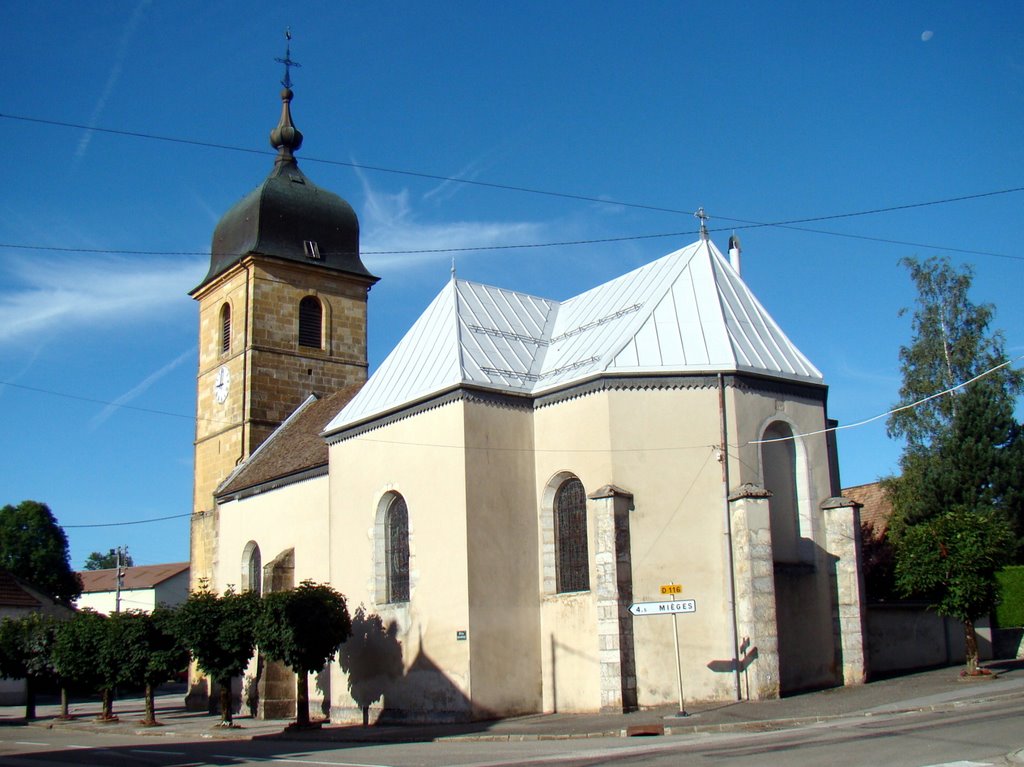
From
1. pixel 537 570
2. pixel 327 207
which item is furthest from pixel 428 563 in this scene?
pixel 327 207

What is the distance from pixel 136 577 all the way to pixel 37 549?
25374mm

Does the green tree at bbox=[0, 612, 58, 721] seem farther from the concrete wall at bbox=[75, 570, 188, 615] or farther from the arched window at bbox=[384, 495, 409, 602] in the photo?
the concrete wall at bbox=[75, 570, 188, 615]

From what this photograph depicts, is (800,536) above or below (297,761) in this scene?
above

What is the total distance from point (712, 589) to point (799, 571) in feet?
7.74

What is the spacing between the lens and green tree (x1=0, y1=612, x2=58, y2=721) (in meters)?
33.2

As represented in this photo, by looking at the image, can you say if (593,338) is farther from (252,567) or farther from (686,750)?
(252,567)

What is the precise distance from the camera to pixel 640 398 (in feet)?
77.7

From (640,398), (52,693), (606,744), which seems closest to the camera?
(606,744)

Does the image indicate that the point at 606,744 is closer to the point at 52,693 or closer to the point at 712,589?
the point at 712,589

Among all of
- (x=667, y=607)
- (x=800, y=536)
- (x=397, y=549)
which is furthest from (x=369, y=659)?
(x=800, y=536)

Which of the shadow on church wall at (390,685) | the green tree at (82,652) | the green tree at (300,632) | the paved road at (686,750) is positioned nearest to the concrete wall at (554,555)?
the shadow on church wall at (390,685)

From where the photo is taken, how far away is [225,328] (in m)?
39.8

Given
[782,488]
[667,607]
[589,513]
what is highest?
[782,488]

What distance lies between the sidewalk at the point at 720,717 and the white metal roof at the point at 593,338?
699 cm
